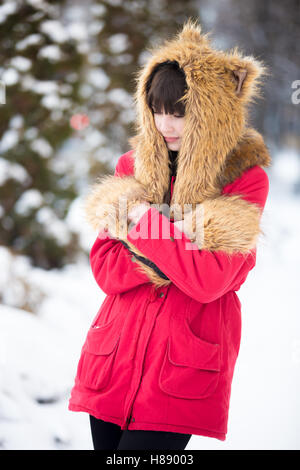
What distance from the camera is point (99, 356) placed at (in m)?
1.36

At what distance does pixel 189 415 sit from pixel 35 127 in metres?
3.72

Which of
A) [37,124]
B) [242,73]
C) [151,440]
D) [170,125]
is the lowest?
[151,440]

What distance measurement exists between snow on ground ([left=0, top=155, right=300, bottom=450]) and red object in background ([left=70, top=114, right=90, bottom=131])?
156 centimetres

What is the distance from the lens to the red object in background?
14.9ft

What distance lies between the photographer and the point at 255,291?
184 inches

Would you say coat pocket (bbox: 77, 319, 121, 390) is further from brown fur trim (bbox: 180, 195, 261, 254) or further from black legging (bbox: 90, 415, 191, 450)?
brown fur trim (bbox: 180, 195, 261, 254)

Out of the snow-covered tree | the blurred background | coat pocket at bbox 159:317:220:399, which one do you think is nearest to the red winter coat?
coat pocket at bbox 159:317:220:399

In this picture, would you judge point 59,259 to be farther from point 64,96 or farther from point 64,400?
point 64,400

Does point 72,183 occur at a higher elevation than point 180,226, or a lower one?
higher

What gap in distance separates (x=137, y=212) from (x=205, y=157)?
278 mm

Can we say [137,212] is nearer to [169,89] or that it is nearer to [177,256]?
[177,256]

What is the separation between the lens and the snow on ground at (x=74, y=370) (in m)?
2.19

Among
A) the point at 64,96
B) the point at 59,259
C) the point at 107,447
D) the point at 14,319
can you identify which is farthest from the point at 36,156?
the point at 107,447

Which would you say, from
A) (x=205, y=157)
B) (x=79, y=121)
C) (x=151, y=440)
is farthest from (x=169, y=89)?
(x=79, y=121)
